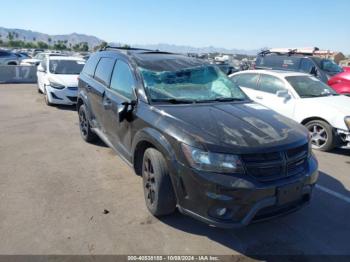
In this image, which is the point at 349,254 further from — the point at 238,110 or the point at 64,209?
the point at 64,209

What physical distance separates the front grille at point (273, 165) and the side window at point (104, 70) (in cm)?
278

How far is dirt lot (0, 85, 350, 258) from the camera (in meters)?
3.12

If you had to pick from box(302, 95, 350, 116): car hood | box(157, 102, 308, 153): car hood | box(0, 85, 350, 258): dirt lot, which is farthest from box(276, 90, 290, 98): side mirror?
box(157, 102, 308, 153): car hood

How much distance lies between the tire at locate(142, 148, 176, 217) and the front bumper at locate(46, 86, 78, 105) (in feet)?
21.9

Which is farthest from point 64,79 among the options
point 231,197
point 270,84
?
point 231,197

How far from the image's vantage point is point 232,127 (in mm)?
3256

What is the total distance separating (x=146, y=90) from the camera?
383cm

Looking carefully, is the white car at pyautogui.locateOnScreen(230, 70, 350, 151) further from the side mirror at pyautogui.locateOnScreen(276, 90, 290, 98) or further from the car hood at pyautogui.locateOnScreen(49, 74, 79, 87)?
the car hood at pyautogui.locateOnScreen(49, 74, 79, 87)

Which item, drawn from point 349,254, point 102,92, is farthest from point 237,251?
point 102,92

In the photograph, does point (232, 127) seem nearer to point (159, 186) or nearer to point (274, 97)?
point (159, 186)

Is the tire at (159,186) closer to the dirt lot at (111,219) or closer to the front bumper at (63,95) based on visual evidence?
the dirt lot at (111,219)

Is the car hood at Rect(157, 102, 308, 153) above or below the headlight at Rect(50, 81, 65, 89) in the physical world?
above

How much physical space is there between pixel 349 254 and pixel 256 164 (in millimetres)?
1357

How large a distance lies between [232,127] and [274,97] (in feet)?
14.2
